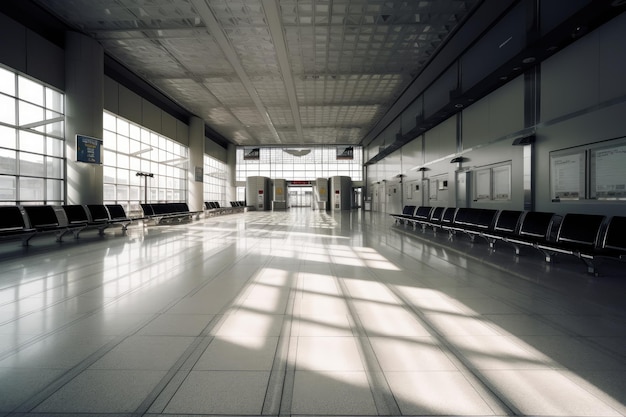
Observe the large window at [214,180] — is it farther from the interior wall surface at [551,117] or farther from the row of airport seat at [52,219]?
the interior wall surface at [551,117]

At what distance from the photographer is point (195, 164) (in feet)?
78.9

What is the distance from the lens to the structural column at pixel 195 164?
77.4 ft

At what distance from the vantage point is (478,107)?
10898mm

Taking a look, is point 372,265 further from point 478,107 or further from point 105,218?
point 105,218

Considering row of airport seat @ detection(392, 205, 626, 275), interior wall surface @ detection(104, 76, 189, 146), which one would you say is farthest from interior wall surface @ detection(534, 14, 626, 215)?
interior wall surface @ detection(104, 76, 189, 146)

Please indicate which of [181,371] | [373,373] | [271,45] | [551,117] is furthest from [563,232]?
[271,45]

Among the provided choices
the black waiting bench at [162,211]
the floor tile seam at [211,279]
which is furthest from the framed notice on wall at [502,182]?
the black waiting bench at [162,211]

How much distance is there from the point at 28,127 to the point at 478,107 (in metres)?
15.4

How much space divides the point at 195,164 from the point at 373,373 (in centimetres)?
2429

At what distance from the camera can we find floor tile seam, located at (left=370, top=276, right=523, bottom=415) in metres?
1.72

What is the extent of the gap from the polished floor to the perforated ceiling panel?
32.0 feet

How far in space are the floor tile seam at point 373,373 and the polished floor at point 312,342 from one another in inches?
0.4

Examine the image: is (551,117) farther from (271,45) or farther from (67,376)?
(271,45)

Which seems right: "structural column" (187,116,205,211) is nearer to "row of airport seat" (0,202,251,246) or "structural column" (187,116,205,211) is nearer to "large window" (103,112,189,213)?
"large window" (103,112,189,213)
